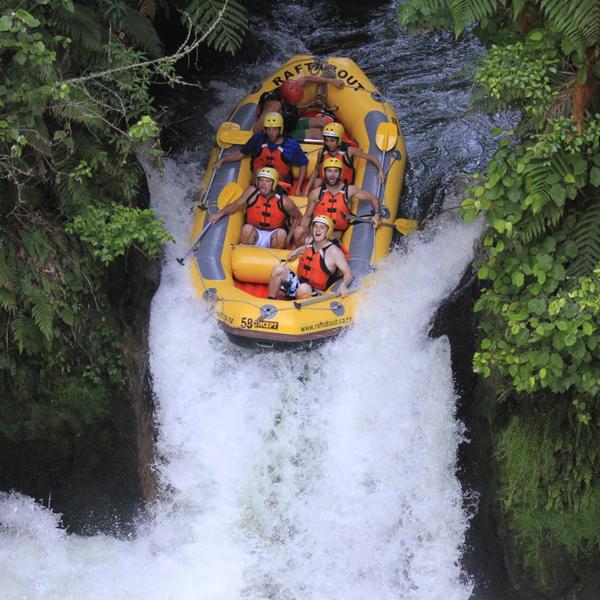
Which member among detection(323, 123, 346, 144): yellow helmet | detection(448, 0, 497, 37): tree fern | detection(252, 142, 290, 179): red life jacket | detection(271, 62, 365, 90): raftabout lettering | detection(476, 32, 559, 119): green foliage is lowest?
detection(252, 142, 290, 179): red life jacket

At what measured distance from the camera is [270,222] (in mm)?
8711

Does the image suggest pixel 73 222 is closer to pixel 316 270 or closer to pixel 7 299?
pixel 7 299

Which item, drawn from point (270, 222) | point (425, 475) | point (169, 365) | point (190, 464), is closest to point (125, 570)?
point (190, 464)

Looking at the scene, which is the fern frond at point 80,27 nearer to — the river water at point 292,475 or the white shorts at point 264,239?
the river water at point 292,475

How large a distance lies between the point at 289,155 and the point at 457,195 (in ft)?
5.63

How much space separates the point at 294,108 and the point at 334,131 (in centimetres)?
99

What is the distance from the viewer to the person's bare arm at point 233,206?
8.55 meters

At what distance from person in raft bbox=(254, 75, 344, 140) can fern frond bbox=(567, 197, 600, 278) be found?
4017 mm

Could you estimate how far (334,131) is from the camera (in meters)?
9.03

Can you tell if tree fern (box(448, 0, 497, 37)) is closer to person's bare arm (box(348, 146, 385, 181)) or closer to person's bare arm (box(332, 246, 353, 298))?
person's bare arm (box(332, 246, 353, 298))

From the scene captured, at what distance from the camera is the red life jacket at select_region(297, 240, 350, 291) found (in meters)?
8.07

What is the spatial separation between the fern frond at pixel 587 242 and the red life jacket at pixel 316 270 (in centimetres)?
240

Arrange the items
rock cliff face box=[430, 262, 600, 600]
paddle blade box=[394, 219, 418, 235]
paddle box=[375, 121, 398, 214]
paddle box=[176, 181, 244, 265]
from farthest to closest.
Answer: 1. paddle box=[375, 121, 398, 214]
2. paddle blade box=[394, 219, 418, 235]
3. paddle box=[176, 181, 244, 265]
4. rock cliff face box=[430, 262, 600, 600]

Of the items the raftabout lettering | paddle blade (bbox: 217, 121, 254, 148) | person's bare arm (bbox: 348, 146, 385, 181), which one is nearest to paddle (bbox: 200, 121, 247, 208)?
paddle blade (bbox: 217, 121, 254, 148)
